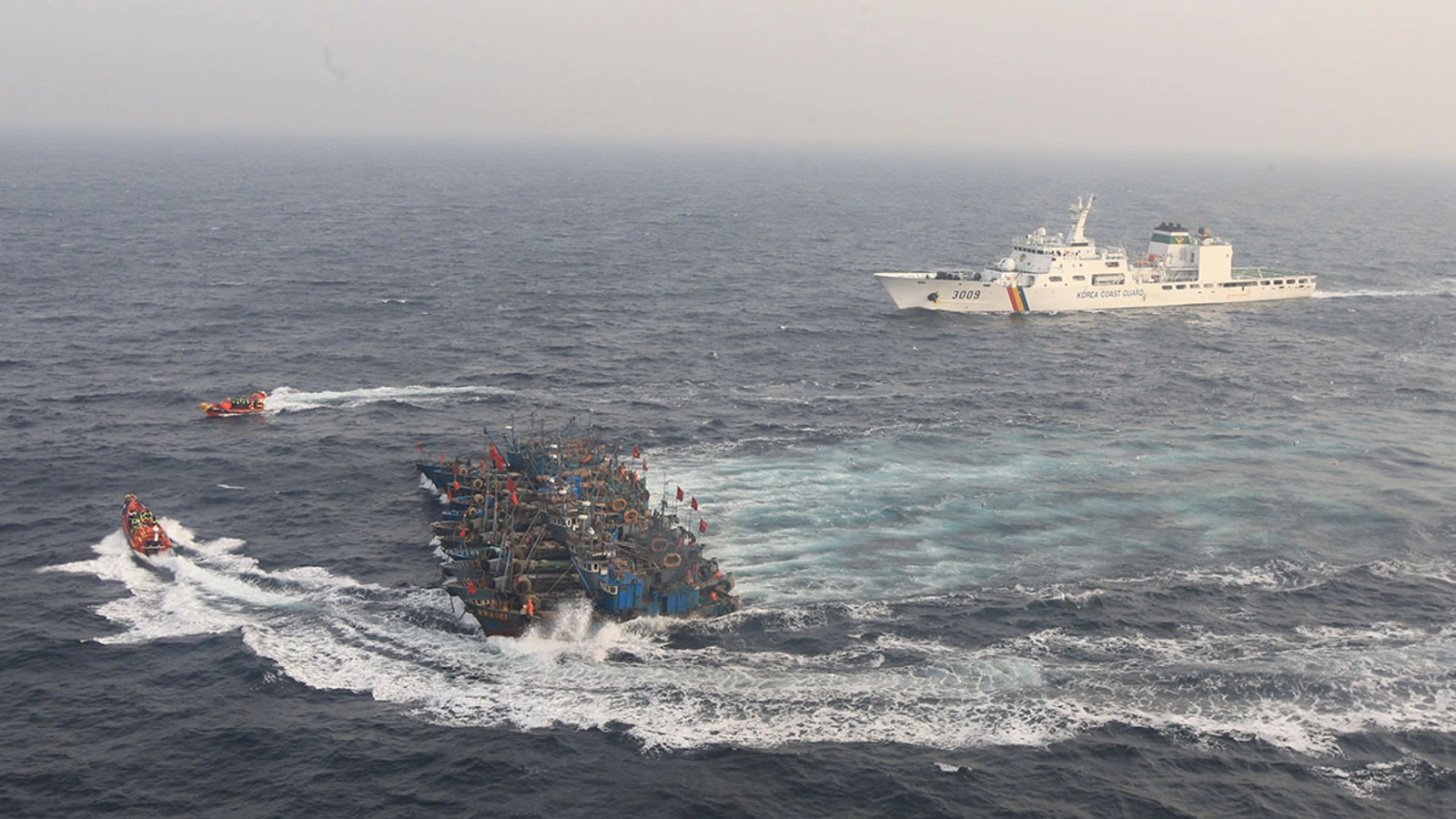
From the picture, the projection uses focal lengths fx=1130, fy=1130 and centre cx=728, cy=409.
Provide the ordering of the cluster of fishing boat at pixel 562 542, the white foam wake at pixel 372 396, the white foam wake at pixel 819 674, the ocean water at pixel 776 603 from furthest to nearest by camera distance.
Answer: the white foam wake at pixel 372 396, the cluster of fishing boat at pixel 562 542, the white foam wake at pixel 819 674, the ocean water at pixel 776 603

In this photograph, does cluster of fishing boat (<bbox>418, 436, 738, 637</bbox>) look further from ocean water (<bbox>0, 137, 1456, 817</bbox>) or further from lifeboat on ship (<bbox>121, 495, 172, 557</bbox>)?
lifeboat on ship (<bbox>121, 495, 172, 557</bbox>)

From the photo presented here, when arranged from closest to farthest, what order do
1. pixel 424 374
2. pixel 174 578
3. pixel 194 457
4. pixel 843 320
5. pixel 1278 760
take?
pixel 1278 760 → pixel 174 578 → pixel 194 457 → pixel 424 374 → pixel 843 320

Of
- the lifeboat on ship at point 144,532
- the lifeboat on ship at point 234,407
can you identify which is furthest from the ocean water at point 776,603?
the lifeboat on ship at point 144,532

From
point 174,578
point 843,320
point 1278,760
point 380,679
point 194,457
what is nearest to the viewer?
point 1278,760

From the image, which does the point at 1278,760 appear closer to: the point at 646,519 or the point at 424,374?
the point at 646,519

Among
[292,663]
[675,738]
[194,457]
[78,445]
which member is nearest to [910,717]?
[675,738]

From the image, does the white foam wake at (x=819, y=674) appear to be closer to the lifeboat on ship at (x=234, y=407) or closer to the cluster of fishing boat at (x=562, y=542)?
the cluster of fishing boat at (x=562, y=542)

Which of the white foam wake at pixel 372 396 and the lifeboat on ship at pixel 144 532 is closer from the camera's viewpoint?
the lifeboat on ship at pixel 144 532

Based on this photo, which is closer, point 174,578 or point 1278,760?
point 1278,760
